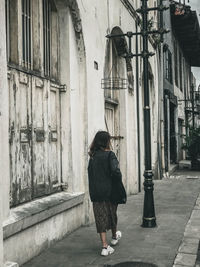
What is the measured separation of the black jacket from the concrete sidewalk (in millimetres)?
818

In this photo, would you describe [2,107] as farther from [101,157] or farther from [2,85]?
[101,157]

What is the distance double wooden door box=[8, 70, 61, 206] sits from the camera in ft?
18.0

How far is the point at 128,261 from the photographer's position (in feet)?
17.5

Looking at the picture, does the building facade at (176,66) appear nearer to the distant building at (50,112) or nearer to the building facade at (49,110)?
the building facade at (49,110)

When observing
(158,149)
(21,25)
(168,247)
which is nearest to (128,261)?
(168,247)

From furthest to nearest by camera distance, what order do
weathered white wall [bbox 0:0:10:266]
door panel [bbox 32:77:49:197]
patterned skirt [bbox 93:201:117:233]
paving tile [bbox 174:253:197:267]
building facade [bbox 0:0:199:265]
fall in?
door panel [bbox 32:77:49:197], patterned skirt [bbox 93:201:117:233], building facade [bbox 0:0:199:265], paving tile [bbox 174:253:197:267], weathered white wall [bbox 0:0:10:266]

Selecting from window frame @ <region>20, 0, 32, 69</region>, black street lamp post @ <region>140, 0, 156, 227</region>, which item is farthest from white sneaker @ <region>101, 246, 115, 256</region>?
window frame @ <region>20, 0, 32, 69</region>

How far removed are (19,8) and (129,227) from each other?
13.4ft

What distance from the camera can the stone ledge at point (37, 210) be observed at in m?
4.91

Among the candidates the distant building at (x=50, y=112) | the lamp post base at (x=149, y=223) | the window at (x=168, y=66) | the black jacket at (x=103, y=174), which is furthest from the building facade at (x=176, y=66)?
the black jacket at (x=103, y=174)

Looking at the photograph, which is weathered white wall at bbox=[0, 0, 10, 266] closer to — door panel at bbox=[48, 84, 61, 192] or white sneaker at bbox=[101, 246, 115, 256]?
white sneaker at bbox=[101, 246, 115, 256]

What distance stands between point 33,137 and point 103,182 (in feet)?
4.04

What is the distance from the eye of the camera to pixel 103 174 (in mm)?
5605

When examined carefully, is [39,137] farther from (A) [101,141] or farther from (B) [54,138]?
(A) [101,141]
